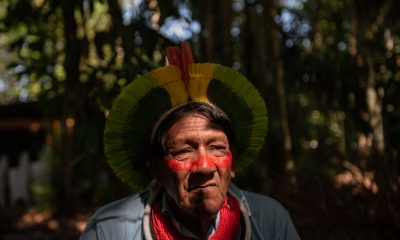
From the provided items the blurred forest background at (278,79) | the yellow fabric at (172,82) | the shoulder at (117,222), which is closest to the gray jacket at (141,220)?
the shoulder at (117,222)

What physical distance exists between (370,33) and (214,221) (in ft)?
12.7

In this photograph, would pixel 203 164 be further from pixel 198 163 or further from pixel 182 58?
pixel 182 58

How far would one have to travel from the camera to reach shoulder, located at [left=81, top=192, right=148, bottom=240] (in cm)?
193

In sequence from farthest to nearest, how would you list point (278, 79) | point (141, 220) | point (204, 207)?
point (278, 79) → point (141, 220) → point (204, 207)

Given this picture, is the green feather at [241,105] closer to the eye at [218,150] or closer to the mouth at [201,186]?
the eye at [218,150]

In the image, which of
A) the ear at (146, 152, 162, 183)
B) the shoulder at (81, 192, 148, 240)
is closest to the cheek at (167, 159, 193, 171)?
the ear at (146, 152, 162, 183)

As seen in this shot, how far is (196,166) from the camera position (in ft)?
6.12

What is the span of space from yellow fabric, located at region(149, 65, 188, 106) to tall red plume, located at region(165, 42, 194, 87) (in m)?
0.02

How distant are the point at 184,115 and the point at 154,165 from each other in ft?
0.79

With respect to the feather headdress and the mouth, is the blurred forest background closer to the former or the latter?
the feather headdress

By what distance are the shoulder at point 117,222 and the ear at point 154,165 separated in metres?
0.11

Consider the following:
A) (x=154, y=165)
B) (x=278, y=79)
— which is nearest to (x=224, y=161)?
(x=154, y=165)

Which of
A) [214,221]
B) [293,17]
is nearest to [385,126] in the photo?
[293,17]

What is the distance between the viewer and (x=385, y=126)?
4363mm
